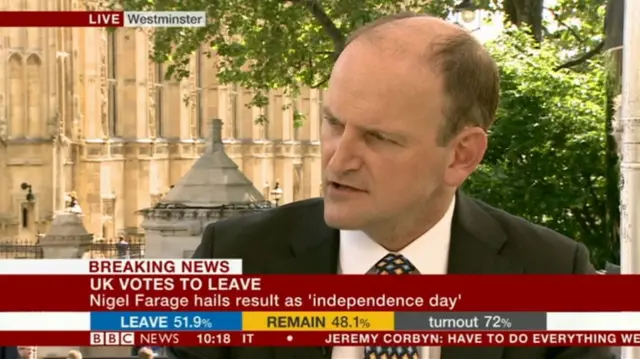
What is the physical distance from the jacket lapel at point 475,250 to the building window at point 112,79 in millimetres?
1236

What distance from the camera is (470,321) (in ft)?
5.07

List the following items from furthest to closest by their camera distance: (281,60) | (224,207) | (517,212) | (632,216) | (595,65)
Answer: (595,65) < (517,212) < (281,60) < (224,207) < (632,216)

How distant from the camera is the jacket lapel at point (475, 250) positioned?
1530mm

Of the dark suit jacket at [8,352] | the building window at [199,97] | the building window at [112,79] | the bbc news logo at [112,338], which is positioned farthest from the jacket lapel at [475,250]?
the building window at [112,79]

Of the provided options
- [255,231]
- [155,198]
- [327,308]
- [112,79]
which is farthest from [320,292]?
[112,79]

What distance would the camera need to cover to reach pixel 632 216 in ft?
6.72

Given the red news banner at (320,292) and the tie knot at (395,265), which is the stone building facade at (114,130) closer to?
the red news banner at (320,292)

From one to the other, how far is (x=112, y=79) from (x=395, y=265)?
141 centimetres

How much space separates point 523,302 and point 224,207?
86cm

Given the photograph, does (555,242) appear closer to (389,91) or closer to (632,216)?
(389,91)

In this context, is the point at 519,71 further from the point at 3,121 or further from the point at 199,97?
the point at 3,121

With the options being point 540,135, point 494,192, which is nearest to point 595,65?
point 540,135
